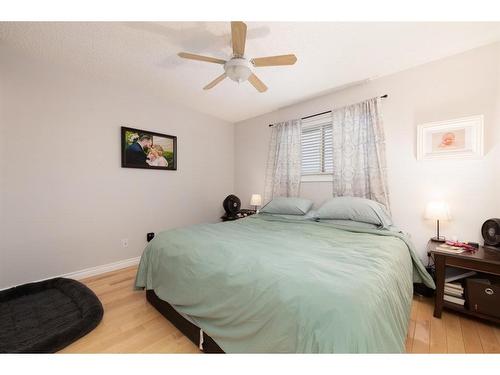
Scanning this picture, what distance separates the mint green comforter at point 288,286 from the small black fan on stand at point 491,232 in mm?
620

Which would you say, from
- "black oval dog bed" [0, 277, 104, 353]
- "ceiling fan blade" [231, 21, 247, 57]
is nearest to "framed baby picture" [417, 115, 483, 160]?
"ceiling fan blade" [231, 21, 247, 57]

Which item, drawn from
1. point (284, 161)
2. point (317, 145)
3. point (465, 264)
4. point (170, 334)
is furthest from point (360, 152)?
point (170, 334)

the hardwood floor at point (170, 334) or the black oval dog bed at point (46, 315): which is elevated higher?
the black oval dog bed at point (46, 315)

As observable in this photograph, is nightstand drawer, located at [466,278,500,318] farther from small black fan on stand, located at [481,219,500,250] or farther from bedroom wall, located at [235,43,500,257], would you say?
bedroom wall, located at [235,43,500,257]

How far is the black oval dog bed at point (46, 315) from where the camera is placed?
132cm

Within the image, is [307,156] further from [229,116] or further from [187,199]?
[187,199]

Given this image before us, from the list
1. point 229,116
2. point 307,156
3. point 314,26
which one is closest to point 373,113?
point 307,156

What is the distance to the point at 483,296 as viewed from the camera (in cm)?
160

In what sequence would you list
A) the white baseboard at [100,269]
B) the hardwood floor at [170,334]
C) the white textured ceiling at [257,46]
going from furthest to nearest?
the white baseboard at [100,269] < the white textured ceiling at [257,46] < the hardwood floor at [170,334]

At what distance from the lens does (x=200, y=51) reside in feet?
6.62

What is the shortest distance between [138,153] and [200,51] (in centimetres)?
164

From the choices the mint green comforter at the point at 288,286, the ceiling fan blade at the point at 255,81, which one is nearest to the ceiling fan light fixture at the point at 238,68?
the ceiling fan blade at the point at 255,81

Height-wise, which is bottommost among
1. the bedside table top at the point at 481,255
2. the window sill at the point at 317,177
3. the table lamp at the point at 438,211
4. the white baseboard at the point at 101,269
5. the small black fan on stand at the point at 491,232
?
the white baseboard at the point at 101,269

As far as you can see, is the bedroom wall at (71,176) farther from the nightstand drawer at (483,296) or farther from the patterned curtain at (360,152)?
the nightstand drawer at (483,296)
